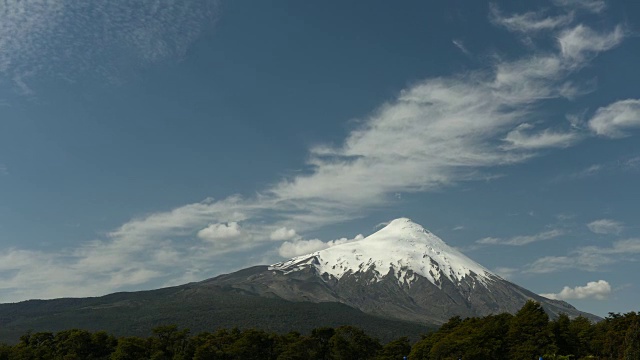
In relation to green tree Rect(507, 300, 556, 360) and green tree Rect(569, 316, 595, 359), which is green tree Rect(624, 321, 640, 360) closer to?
green tree Rect(507, 300, 556, 360)

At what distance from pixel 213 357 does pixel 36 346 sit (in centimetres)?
3150

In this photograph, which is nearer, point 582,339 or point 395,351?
point 582,339

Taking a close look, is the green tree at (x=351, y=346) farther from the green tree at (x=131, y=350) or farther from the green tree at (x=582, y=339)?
the green tree at (x=582, y=339)

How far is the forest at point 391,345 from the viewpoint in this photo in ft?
301

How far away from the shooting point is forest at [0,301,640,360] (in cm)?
9188

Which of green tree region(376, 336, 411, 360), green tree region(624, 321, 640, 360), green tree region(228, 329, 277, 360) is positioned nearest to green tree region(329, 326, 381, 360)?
green tree region(376, 336, 411, 360)

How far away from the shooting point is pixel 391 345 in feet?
369

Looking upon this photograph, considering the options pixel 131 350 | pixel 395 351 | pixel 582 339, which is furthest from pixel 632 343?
pixel 131 350

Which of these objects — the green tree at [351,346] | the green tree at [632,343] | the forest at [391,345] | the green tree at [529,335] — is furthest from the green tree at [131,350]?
the green tree at [632,343]

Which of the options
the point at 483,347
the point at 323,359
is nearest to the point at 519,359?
the point at 483,347

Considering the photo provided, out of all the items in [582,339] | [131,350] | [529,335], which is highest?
[131,350]

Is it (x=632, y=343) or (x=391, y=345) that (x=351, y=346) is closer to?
(x=391, y=345)

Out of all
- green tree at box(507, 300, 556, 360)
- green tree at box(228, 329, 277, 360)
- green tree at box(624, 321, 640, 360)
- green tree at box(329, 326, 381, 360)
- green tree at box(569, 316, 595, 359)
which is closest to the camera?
green tree at box(624, 321, 640, 360)

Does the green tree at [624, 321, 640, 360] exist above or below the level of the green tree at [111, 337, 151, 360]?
below
